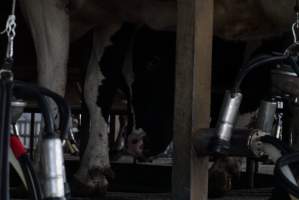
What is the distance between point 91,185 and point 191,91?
173cm

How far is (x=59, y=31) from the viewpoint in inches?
134

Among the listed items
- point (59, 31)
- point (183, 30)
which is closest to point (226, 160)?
point (59, 31)

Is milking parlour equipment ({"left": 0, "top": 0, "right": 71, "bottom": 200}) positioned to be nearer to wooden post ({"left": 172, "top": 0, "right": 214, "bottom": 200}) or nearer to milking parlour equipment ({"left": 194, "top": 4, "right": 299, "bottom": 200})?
milking parlour equipment ({"left": 194, "top": 4, "right": 299, "bottom": 200})

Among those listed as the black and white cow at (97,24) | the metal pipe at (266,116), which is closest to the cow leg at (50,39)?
the black and white cow at (97,24)

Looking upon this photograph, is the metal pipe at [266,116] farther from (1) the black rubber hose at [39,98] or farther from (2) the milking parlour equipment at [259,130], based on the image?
(1) the black rubber hose at [39,98]

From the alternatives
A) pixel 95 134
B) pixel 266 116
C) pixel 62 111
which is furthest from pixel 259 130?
pixel 95 134

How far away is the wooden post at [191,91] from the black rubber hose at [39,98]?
628 millimetres

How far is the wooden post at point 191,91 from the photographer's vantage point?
6.98 feet

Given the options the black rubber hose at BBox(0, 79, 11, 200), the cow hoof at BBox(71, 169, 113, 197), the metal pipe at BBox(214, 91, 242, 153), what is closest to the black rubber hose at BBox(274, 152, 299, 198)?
the metal pipe at BBox(214, 91, 242, 153)

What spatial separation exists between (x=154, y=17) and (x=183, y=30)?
5.35 feet

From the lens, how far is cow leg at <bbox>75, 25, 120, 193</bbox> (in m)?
3.83

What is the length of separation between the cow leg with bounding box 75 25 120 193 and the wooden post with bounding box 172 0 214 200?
5.42 feet

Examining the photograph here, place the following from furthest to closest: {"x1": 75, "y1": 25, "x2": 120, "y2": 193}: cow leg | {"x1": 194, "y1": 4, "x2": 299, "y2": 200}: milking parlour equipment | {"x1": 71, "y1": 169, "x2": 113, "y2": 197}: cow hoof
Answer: {"x1": 75, "y1": 25, "x2": 120, "y2": 193}: cow leg, {"x1": 71, "y1": 169, "x2": 113, "y2": 197}: cow hoof, {"x1": 194, "y1": 4, "x2": 299, "y2": 200}: milking parlour equipment

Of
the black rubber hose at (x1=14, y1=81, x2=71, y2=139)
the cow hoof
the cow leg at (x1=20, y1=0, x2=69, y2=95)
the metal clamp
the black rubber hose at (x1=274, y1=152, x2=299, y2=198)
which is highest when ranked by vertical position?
the cow leg at (x1=20, y1=0, x2=69, y2=95)
